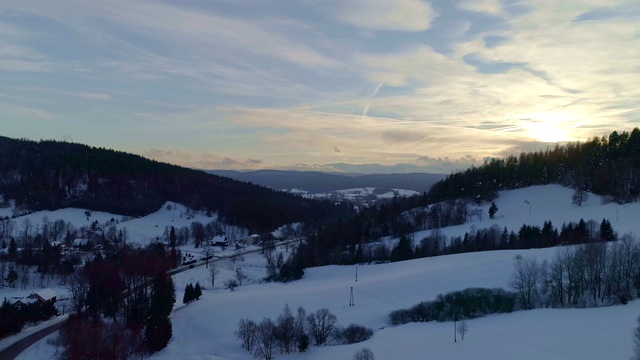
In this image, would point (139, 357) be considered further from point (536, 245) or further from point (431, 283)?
point (536, 245)

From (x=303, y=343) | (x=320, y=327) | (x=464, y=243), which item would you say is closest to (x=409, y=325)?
(x=320, y=327)

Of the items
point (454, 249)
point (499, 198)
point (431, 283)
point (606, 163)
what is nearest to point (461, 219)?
point (499, 198)

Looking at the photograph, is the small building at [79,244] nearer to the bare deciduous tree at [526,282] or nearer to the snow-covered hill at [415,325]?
the snow-covered hill at [415,325]

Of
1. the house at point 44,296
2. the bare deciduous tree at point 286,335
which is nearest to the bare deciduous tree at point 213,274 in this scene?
the house at point 44,296

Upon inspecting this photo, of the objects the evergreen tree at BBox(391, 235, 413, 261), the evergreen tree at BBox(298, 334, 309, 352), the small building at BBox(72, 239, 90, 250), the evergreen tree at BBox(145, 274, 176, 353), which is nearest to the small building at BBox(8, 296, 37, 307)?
the evergreen tree at BBox(145, 274, 176, 353)

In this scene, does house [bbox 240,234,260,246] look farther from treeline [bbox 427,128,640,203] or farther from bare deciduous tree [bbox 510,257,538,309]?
bare deciduous tree [bbox 510,257,538,309]

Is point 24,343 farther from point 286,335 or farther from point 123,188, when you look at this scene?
point 123,188

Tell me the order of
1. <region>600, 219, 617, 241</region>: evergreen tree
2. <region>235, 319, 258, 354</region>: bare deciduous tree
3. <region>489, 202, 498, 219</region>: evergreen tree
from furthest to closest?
<region>489, 202, 498, 219</region>: evergreen tree → <region>600, 219, 617, 241</region>: evergreen tree → <region>235, 319, 258, 354</region>: bare deciduous tree
